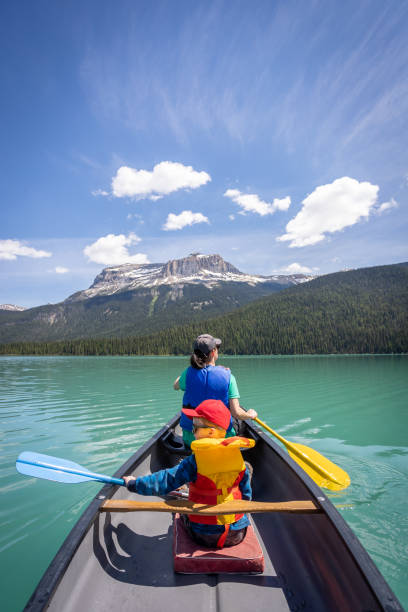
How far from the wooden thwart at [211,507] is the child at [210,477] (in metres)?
0.07

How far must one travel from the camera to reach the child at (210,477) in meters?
2.81

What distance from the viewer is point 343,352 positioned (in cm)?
10400

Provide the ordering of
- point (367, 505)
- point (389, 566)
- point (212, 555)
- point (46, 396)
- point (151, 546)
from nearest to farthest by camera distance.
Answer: point (212, 555) → point (151, 546) → point (389, 566) → point (367, 505) → point (46, 396)

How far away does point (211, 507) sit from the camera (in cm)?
285

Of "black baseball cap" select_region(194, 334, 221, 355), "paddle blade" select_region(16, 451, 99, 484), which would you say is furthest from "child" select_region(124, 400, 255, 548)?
"black baseball cap" select_region(194, 334, 221, 355)

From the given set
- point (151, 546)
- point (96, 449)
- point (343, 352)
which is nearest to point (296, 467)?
point (151, 546)

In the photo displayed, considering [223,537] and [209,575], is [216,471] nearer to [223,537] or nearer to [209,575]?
[223,537]

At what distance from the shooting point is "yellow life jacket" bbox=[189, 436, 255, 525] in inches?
109

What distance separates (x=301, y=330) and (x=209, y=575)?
124724mm

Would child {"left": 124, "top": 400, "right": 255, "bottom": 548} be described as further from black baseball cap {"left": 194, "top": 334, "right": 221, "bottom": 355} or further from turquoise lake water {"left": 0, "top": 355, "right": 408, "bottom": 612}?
turquoise lake water {"left": 0, "top": 355, "right": 408, "bottom": 612}

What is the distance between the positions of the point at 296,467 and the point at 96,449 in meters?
6.92

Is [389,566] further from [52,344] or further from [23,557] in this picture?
[52,344]

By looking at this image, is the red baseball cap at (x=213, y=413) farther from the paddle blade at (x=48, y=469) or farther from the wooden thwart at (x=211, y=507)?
the paddle blade at (x=48, y=469)

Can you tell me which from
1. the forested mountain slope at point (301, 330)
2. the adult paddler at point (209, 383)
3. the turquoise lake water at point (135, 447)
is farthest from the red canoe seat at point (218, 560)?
the forested mountain slope at point (301, 330)
